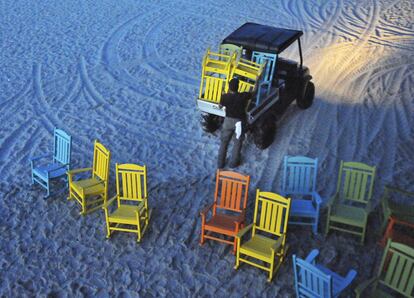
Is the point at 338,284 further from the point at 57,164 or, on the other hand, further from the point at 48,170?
the point at 57,164

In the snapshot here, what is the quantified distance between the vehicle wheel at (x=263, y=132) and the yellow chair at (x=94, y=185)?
306 cm

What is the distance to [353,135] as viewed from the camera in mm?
10594

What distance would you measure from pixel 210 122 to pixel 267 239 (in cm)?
356

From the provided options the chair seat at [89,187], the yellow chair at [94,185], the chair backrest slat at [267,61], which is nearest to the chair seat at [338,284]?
the yellow chair at [94,185]

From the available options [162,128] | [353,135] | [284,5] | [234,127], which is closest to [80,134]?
[162,128]

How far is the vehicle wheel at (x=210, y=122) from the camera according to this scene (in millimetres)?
10297

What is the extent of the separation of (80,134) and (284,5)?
10569 millimetres

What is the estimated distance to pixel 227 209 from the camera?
8477 millimetres

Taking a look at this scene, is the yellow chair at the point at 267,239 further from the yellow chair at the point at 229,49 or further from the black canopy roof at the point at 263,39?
the yellow chair at the point at 229,49

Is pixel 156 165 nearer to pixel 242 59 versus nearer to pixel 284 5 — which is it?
pixel 242 59

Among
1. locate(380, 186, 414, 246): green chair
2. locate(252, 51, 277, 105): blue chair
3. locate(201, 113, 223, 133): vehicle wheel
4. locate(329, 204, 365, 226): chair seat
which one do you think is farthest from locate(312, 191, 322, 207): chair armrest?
locate(201, 113, 223, 133): vehicle wheel

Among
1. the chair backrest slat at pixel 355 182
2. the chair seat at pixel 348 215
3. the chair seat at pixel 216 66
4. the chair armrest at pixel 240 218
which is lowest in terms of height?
the chair armrest at pixel 240 218

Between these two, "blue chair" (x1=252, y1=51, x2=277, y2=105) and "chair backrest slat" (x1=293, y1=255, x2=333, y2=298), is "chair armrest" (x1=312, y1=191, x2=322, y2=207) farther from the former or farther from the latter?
"blue chair" (x1=252, y1=51, x2=277, y2=105)

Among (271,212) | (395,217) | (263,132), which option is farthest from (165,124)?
(395,217)
